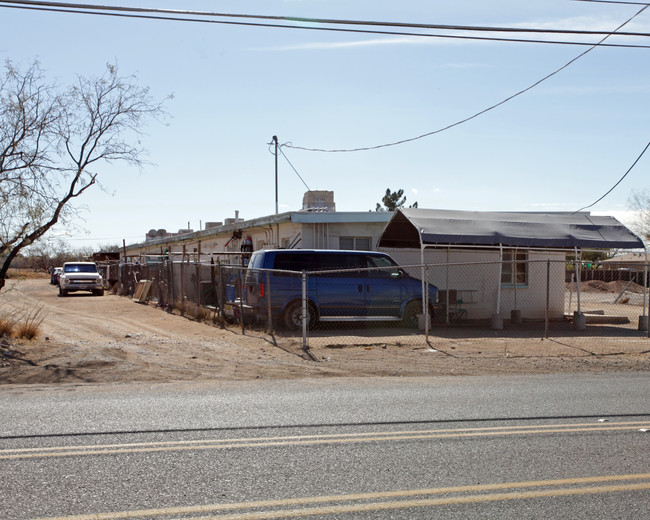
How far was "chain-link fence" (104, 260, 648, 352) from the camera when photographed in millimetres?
15594

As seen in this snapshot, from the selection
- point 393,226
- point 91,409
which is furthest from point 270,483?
point 393,226

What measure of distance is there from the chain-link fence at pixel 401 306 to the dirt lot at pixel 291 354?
145mm

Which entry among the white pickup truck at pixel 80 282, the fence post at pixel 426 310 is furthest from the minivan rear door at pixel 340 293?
the white pickup truck at pixel 80 282

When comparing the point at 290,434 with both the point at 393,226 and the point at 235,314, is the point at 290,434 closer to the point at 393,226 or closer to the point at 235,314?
the point at 235,314

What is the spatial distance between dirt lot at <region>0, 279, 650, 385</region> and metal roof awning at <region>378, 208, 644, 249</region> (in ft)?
7.83

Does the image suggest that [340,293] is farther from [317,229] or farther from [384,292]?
[317,229]

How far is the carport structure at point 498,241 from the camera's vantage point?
18.1 m

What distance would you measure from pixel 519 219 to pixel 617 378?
1023 centimetres

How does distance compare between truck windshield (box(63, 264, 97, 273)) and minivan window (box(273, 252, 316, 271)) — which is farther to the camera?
truck windshield (box(63, 264, 97, 273))

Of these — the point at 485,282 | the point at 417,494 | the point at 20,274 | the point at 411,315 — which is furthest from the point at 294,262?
the point at 417,494

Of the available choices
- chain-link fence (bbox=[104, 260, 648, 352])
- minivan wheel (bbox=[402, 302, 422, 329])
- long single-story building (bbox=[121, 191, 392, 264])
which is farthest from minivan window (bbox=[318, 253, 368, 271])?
long single-story building (bbox=[121, 191, 392, 264])

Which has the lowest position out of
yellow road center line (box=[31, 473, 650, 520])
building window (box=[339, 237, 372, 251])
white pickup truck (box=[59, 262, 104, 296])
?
yellow road center line (box=[31, 473, 650, 520])

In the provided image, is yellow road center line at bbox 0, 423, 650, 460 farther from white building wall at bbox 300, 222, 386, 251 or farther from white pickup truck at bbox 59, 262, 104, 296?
white pickup truck at bbox 59, 262, 104, 296

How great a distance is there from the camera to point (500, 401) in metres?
8.45
